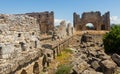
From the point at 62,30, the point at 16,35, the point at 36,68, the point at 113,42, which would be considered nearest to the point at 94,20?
the point at 62,30

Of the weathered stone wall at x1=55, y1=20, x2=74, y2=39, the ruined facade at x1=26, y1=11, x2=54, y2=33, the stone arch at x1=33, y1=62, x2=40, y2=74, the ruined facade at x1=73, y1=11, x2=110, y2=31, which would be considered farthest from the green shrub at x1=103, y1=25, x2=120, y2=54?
the ruined facade at x1=73, y1=11, x2=110, y2=31

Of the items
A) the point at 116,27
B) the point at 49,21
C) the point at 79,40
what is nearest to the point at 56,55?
the point at 116,27

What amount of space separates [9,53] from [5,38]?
64 centimetres

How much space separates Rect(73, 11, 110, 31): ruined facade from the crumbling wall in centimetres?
3557

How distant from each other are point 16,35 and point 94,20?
39.3 meters

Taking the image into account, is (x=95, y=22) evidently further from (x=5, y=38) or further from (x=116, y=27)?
(x=5, y=38)

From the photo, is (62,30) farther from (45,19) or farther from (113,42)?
(45,19)

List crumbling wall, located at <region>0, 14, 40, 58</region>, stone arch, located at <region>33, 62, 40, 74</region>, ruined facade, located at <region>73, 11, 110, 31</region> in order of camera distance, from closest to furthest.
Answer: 1. crumbling wall, located at <region>0, 14, 40, 58</region>
2. stone arch, located at <region>33, 62, 40, 74</region>
3. ruined facade, located at <region>73, 11, 110, 31</region>

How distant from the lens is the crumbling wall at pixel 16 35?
10.4m

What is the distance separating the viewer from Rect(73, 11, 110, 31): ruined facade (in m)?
50.3

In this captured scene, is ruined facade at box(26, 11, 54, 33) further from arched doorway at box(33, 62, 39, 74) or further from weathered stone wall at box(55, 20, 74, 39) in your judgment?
arched doorway at box(33, 62, 39, 74)

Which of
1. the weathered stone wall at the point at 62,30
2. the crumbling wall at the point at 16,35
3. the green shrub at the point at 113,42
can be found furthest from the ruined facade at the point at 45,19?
the crumbling wall at the point at 16,35

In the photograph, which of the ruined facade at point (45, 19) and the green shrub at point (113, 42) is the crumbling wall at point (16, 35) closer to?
the green shrub at point (113, 42)

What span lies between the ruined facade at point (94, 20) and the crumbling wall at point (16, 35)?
35574mm
